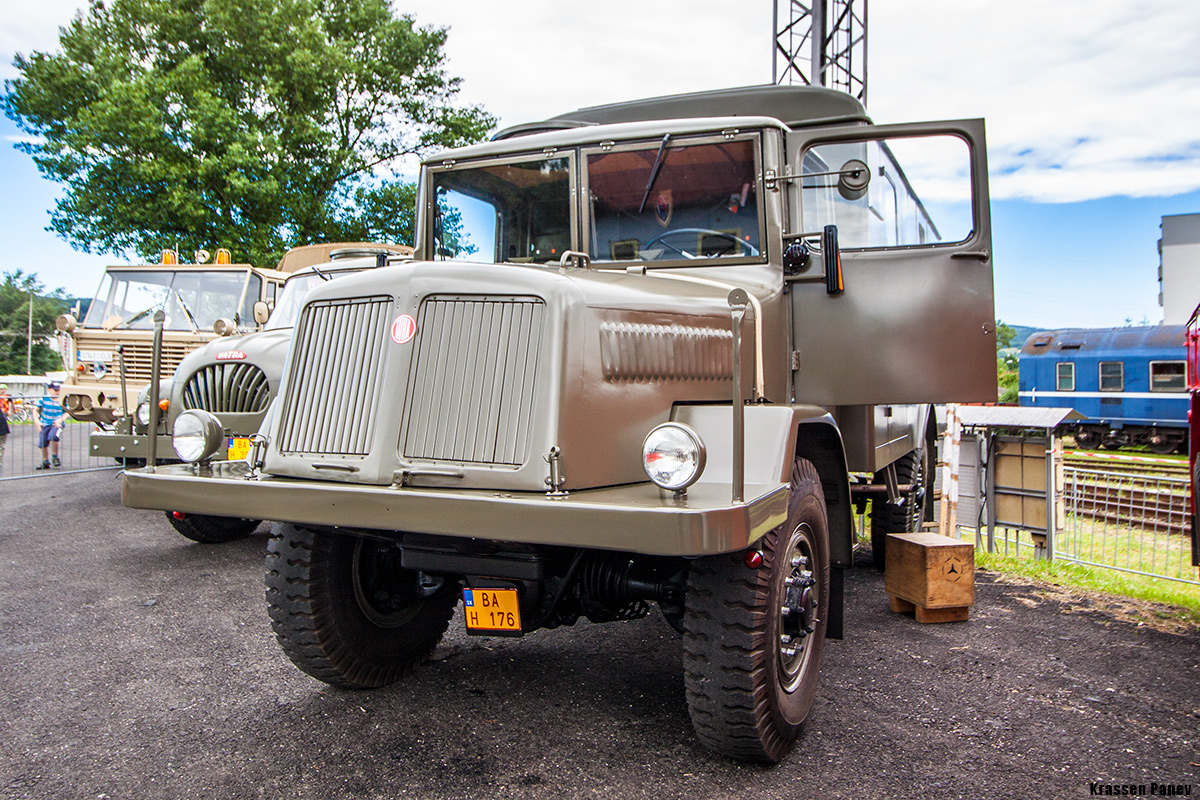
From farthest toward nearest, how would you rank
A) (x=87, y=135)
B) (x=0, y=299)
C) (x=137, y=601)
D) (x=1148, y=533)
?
1. (x=0, y=299)
2. (x=87, y=135)
3. (x=1148, y=533)
4. (x=137, y=601)

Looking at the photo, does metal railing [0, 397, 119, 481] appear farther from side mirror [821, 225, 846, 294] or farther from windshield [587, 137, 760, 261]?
side mirror [821, 225, 846, 294]

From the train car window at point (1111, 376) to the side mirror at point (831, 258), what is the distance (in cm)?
2106

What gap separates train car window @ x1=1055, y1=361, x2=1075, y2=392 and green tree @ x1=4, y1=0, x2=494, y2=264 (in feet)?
55.3

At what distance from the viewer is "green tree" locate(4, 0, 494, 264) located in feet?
53.1

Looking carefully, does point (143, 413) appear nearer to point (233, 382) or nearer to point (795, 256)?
point (233, 382)

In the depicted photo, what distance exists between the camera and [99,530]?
310 inches

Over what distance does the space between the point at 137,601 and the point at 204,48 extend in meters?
16.6

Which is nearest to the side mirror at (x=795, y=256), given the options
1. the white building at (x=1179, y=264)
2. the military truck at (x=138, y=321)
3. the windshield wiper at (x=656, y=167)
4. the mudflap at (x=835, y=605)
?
the windshield wiper at (x=656, y=167)

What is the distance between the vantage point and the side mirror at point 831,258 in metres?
4.05

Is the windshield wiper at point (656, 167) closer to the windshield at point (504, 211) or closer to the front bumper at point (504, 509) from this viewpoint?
the windshield at point (504, 211)

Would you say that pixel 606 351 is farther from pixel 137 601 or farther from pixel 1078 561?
pixel 1078 561

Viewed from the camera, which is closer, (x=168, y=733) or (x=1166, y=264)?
(x=168, y=733)

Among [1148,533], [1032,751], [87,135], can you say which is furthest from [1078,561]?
[87,135]

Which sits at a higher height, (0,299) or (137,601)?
(0,299)
